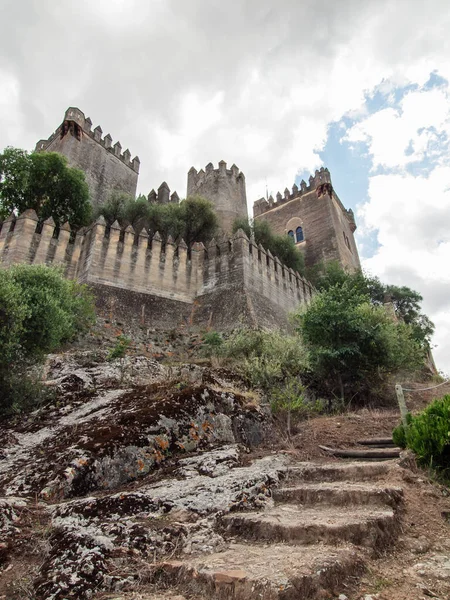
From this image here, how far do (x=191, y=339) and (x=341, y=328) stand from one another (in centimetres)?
582

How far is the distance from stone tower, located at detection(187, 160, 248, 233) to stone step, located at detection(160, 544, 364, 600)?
83.4 feet

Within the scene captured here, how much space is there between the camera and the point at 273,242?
24547 millimetres

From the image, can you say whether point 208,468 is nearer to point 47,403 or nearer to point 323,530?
point 323,530

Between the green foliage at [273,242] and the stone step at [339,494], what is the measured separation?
66.8 ft

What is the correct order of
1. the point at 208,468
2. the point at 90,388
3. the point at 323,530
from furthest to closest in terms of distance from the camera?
the point at 90,388 → the point at 208,468 → the point at 323,530

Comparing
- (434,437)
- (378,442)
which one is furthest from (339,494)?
(378,442)

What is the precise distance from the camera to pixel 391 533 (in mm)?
3121

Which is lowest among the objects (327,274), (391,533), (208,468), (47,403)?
(391,533)

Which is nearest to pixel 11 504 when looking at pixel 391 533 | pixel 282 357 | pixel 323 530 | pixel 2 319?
pixel 323 530

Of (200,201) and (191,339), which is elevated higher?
(200,201)

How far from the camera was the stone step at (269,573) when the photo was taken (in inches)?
92.2

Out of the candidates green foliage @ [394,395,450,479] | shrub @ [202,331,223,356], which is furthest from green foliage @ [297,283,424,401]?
green foliage @ [394,395,450,479]

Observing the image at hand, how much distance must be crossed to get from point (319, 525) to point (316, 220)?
31.5 m

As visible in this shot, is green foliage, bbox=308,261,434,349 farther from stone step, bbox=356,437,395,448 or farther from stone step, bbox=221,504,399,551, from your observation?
stone step, bbox=221,504,399,551
